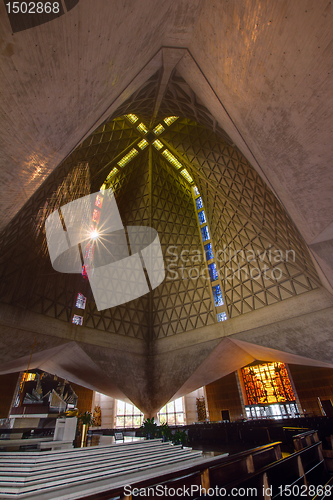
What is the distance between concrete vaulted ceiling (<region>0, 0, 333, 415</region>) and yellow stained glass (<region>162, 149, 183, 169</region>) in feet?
2.37

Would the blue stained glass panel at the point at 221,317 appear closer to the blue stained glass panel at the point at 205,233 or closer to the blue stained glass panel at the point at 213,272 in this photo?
the blue stained glass panel at the point at 213,272

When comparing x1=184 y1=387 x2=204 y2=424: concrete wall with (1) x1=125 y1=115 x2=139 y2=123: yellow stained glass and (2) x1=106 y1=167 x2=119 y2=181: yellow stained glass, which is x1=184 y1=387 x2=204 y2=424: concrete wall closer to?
(2) x1=106 y1=167 x2=119 y2=181: yellow stained glass

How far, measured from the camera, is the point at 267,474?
3168 millimetres

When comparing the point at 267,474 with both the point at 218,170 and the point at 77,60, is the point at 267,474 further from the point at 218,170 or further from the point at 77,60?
the point at 218,170

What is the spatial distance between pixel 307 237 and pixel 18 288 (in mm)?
14124

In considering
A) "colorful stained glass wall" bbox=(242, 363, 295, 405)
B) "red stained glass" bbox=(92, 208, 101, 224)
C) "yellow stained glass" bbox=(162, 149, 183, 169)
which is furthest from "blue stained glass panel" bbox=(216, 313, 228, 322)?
"yellow stained glass" bbox=(162, 149, 183, 169)

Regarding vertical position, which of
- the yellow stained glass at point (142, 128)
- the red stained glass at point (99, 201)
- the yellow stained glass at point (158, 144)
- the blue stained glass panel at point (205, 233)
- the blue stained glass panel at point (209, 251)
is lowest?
the blue stained glass panel at point (209, 251)

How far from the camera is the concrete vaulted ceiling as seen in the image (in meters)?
4.21

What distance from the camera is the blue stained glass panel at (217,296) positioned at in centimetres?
1831

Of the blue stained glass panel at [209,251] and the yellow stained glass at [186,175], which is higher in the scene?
the yellow stained glass at [186,175]

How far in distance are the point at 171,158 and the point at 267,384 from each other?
918 inches

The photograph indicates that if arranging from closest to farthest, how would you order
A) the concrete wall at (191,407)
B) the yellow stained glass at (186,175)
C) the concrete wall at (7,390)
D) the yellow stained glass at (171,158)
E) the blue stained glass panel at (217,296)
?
the blue stained glass panel at (217,296), the concrete wall at (7,390), the yellow stained glass at (171,158), the yellow stained glass at (186,175), the concrete wall at (191,407)

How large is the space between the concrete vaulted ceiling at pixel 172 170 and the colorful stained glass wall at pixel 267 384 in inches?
232

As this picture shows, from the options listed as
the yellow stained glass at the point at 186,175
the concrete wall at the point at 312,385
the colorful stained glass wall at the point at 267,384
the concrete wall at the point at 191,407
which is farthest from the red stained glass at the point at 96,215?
the concrete wall at the point at 191,407
